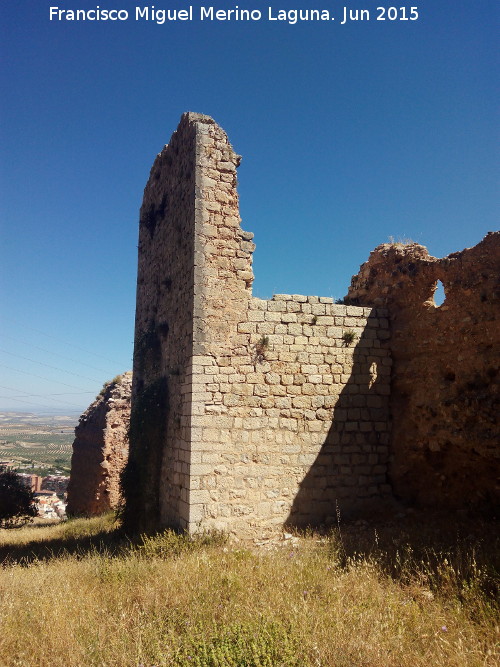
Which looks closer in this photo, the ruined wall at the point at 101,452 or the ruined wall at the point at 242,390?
the ruined wall at the point at 242,390

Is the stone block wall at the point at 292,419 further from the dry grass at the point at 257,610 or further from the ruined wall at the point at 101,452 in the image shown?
the ruined wall at the point at 101,452

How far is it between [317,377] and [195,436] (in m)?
2.39

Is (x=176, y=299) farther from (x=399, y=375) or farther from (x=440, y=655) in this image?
(x=440, y=655)

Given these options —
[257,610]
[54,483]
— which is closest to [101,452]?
[257,610]

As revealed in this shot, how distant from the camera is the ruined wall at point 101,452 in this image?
15.5 m

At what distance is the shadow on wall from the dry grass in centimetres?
153

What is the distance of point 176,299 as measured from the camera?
9406 mm

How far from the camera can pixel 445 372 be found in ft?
27.8

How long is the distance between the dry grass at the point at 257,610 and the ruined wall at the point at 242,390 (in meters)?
1.30

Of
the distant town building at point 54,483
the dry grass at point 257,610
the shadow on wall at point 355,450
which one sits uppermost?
the shadow on wall at point 355,450

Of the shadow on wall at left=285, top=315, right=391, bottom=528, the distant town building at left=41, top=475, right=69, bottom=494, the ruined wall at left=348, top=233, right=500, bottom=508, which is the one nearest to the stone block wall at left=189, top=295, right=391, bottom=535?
the shadow on wall at left=285, top=315, right=391, bottom=528

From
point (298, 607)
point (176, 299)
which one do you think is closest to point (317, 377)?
point (176, 299)

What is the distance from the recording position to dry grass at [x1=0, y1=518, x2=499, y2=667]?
4.08 m

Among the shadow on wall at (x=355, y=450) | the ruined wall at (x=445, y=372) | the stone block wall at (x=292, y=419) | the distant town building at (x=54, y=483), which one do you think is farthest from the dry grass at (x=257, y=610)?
the distant town building at (x=54, y=483)
